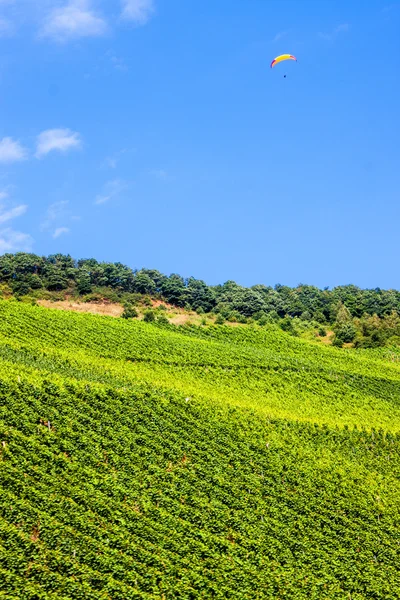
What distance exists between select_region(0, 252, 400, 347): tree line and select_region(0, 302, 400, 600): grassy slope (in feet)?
114

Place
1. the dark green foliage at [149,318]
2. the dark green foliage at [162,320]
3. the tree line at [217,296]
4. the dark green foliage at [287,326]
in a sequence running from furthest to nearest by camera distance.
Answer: the tree line at [217,296] → the dark green foliage at [287,326] → the dark green foliage at [149,318] → the dark green foliage at [162,320]

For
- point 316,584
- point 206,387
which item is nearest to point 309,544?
point 316,584

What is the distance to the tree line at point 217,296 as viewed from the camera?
268 ft

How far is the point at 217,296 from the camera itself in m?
99.4

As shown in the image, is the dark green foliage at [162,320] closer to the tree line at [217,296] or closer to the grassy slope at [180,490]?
the tree line at [217,296]

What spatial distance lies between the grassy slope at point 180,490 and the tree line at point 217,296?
34665 millimetres

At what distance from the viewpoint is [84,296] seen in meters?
82.7

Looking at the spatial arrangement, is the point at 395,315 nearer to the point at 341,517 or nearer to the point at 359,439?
the point at 359,439

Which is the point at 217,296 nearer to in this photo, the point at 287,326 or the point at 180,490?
the point at 287,326

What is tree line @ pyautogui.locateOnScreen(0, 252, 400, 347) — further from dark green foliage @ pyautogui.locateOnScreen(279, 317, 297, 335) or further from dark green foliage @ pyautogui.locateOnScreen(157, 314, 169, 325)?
dark green foliage @ pyautogui.locateOnScreen(157, 314, 169, 325)

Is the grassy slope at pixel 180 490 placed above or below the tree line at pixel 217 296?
below

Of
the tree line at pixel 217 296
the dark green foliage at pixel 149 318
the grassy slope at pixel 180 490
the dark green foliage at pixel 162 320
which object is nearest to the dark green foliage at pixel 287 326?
the tree line at pixel 217 296

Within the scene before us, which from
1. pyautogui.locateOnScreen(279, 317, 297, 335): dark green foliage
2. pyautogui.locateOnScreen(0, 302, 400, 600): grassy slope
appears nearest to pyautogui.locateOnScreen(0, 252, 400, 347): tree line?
pyautogui.locateOnScreen(279, 317, 297, 335): dark green foliage

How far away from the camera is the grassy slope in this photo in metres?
22.8
